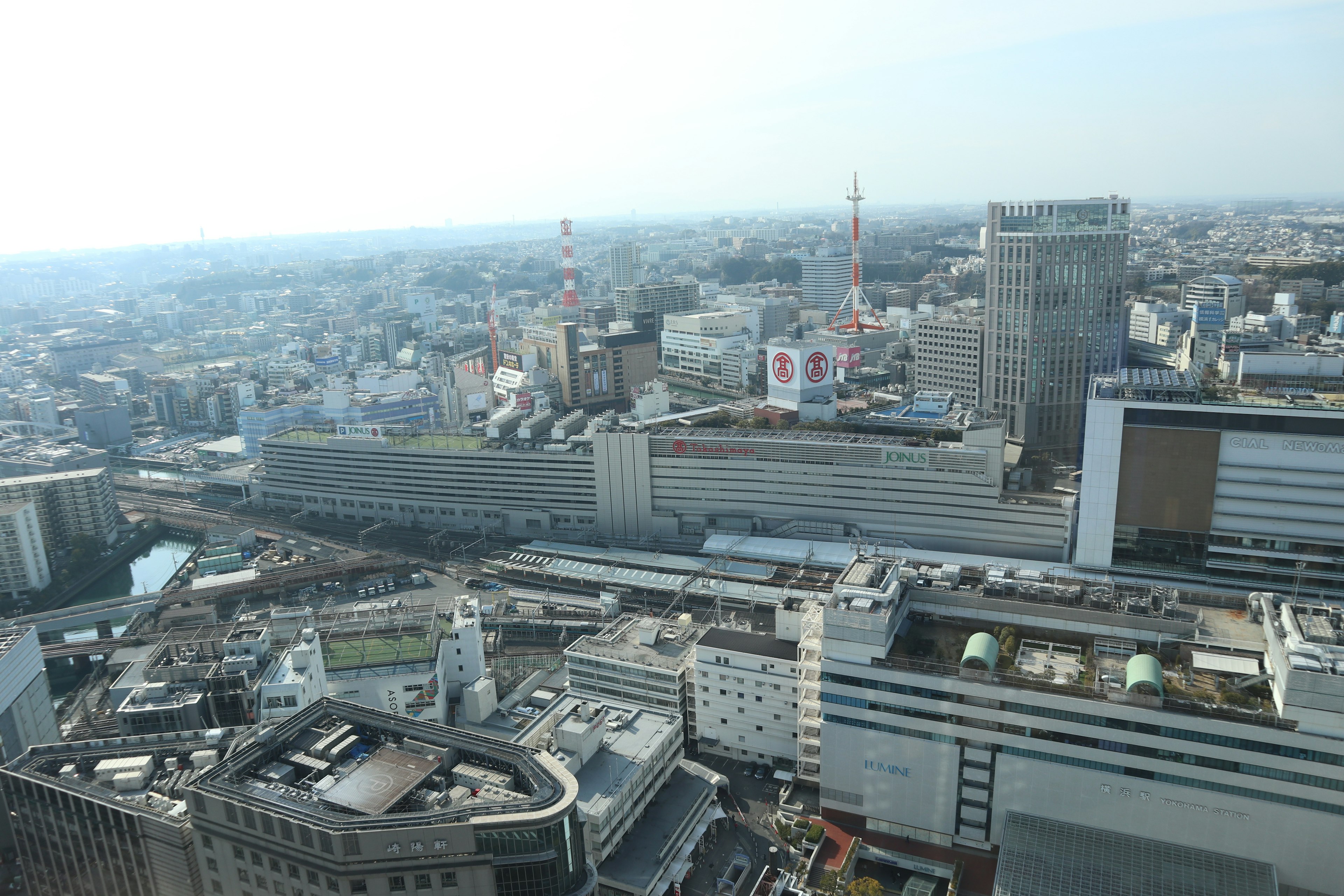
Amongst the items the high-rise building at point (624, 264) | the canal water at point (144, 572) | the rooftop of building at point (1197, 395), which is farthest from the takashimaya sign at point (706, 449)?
the high-rise building at point (624, 264)

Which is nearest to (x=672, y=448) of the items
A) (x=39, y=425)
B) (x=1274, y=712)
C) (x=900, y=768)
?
(x=900, y=768)

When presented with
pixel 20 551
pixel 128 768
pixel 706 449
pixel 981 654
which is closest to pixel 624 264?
pixel 706 449

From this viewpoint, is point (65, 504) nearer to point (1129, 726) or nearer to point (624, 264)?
point (1129, 726)

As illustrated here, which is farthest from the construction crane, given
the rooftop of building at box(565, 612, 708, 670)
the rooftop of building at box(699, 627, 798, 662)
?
the rooftop of building at box(699, 627, 798, 662)

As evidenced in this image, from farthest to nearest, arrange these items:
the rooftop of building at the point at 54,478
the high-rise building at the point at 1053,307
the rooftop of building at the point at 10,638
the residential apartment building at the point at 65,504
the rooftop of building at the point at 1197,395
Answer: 1. the high-rise building at the point at 1053,307
2. the rooftop of building at the point at 54,478
3. the residential apartment building at the point at 65,504
4. the rooftop of building at the point at 1197,395
5. the rooftop of building at the point at 10,638

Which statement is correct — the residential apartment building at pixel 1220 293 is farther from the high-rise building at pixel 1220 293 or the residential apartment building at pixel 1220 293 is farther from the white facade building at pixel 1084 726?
the white facade building at pixel 1084 726

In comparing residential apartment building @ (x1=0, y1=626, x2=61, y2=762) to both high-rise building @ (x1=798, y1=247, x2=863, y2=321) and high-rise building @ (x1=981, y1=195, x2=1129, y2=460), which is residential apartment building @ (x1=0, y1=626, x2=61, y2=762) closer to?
high-rise building @ (x1=981, y1=195, x2=1129, y2=460)

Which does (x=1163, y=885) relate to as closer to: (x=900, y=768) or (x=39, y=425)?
(x=900, y=768)
